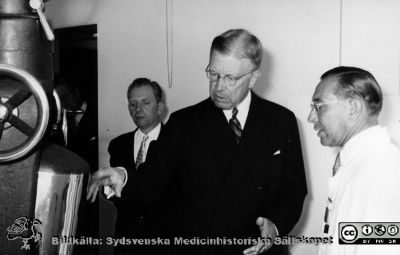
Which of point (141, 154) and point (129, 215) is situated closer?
point (129, 215)

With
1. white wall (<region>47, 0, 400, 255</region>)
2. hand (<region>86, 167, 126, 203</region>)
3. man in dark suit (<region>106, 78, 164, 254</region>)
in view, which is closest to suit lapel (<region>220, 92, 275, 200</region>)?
hand (<region>86, 167, 126, 203</region>)

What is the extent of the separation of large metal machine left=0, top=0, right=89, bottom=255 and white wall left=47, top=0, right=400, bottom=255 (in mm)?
1577

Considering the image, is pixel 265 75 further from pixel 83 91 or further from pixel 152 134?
pixel 83 91

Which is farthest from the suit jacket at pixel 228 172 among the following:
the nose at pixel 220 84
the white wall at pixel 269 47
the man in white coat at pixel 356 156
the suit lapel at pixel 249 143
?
the white wall at pixel 269 47

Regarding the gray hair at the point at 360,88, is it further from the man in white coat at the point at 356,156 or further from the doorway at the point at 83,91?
the doorway at the point at 83,91

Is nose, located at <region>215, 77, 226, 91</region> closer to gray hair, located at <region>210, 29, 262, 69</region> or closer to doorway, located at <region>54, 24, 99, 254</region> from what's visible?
gray hair, located at <region>210, 29, 262, 69</region>

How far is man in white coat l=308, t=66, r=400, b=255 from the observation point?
1220 millimetres

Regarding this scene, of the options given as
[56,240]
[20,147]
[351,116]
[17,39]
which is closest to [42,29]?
[17,39]

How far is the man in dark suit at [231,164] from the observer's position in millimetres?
1742

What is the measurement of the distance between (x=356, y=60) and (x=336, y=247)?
3.95 ft

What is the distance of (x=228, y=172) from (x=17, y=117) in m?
0.93

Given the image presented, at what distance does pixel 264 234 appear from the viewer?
172 cm

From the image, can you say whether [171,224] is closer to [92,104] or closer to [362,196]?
[362,196]

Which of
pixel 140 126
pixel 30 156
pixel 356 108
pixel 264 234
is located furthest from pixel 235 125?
pixel 140 126
